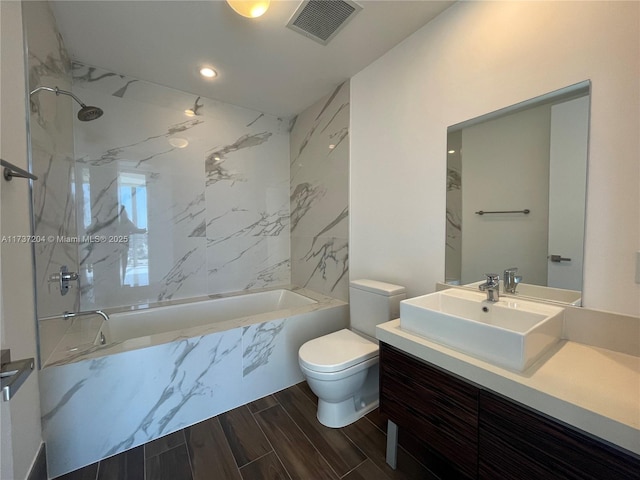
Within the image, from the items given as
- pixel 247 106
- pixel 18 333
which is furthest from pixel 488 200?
pixel 247 106

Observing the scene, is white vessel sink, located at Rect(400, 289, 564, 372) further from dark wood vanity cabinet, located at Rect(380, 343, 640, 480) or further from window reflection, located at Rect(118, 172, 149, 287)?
window reflection, located at Rect(118, 172, 149, 287)

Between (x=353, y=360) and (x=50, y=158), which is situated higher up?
(x=50, y=158)

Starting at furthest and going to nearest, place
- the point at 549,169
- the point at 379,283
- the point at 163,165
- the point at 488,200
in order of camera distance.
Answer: the point at 163,165 → the point at 379,283 → the point at 488,200 → the point at 549,169

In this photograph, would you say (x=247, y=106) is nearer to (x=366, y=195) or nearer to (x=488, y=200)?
(x=366, y=195)

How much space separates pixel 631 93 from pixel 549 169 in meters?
0.34

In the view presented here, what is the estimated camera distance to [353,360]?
1.52 metres

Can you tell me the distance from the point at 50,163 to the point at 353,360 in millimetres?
2113

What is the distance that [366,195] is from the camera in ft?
7.01

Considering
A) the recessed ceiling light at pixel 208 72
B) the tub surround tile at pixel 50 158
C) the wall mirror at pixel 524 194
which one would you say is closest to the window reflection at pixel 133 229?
the tub surround tile at pixel 50 158

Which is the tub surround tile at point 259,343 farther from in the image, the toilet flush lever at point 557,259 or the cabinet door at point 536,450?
the toilet flush lever at point 557,259

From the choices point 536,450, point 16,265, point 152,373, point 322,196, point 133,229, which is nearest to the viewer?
point 536,450

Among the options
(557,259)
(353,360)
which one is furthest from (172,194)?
(557,259)

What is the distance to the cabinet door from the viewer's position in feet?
2.20

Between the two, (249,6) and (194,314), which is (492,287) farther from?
(194,314)
